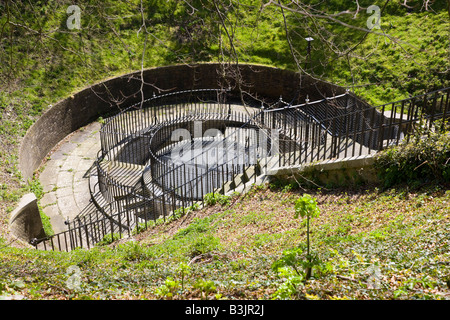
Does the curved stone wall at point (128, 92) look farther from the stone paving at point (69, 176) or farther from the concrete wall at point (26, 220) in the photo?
the concrete wall at point (26, 220)

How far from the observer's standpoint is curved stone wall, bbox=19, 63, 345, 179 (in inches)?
600

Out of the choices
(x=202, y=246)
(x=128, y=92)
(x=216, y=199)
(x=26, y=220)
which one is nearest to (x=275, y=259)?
(x=202, y=246)

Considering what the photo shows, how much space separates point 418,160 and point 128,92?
1398 centimetres

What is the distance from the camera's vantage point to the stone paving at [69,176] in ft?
42.7

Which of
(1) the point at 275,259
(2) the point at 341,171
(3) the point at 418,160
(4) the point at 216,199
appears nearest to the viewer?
(1) the point at 275,259

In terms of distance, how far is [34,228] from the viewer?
11.5m

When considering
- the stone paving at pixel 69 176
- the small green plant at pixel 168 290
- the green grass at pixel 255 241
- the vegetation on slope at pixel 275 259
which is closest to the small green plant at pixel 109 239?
the green grass at pixel 255 241

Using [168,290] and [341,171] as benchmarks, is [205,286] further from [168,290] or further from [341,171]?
[341,171]

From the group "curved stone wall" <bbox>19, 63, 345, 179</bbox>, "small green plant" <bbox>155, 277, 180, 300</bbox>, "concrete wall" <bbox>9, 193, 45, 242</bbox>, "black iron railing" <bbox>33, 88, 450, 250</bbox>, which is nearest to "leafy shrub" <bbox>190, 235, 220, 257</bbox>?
"small green plant" <bbox>155, 277, 180, 300</bbox>

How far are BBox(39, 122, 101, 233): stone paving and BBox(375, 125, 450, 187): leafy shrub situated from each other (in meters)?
8.93

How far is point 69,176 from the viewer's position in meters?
14.7

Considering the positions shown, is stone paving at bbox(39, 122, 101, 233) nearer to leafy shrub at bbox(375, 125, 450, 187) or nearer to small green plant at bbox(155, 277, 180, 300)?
small green plant at bbox(155, 277, 180, 300)

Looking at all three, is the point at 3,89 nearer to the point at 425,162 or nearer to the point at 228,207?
the point at 228,207

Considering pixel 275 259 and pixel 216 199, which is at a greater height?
pixel 275 259
